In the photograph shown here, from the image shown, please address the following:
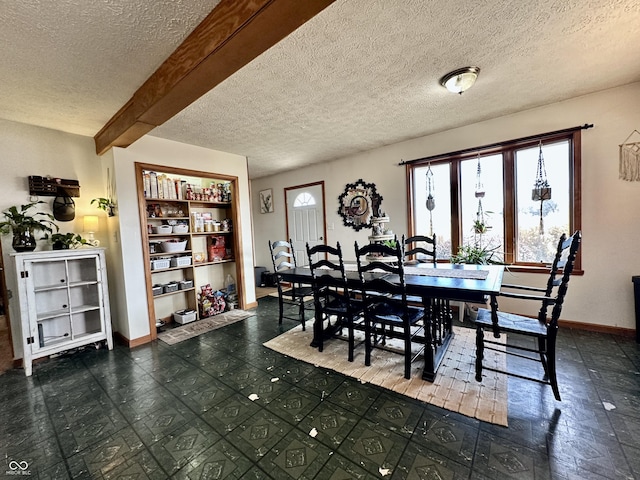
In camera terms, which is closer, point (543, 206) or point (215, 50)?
point (215, 50)

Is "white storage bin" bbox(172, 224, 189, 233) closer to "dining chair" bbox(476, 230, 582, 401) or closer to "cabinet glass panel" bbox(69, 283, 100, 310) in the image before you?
"cabinet glass panel" bbox(69, 283, 100, 310)

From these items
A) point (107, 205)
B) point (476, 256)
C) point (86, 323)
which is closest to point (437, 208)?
point (476, 256)

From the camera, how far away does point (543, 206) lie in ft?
10.2

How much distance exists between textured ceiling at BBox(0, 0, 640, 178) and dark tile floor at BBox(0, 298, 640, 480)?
2.52m

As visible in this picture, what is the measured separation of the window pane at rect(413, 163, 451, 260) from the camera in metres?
3.80

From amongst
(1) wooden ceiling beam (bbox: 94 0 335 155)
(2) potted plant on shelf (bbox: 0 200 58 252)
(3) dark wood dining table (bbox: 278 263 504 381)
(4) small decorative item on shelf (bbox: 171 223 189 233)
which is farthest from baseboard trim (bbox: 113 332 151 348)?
(1) wooden ceiling beam (bbox: 94 0 335 155)

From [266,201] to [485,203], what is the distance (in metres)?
4.45

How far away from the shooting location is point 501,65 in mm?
2137

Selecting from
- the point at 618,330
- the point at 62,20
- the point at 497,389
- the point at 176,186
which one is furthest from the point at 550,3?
the point at 176,186

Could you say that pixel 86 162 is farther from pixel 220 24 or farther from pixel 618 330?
pixel 618 330

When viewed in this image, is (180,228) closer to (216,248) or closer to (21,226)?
(216,248)

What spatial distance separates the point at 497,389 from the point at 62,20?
3704 mm

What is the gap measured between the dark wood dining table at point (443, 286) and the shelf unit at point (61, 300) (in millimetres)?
2284

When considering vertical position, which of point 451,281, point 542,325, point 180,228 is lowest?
point 542,325
